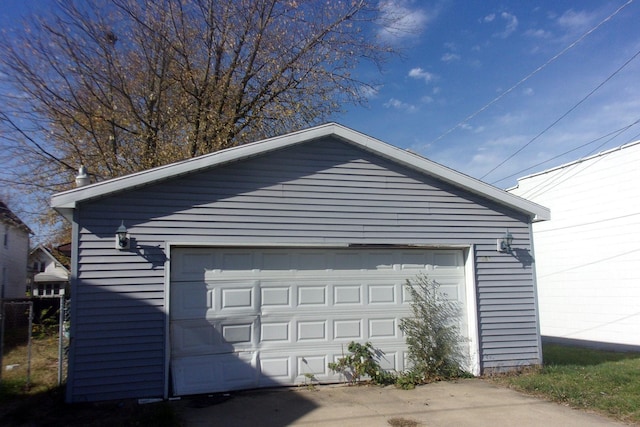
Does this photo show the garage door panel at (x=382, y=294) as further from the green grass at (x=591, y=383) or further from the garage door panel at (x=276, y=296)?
the green grass at (x=591, y=383)

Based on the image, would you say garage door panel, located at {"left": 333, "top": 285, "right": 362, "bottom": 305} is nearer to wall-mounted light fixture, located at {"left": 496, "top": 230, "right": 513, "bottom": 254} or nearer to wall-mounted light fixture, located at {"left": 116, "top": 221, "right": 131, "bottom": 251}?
wall-mounted light fixture, located at {"left": 496, "top": 230, "right": 513, "bottom": 254}

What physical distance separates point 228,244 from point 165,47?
9.03 metres

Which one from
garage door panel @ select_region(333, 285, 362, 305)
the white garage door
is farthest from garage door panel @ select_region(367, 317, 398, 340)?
garage door panel @ select_region(333, 285, 362, 305)

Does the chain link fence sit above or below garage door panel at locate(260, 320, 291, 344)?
below

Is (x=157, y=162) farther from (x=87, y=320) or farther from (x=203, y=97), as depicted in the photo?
(x=87, y=320)

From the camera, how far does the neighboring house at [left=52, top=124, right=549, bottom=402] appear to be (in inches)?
274

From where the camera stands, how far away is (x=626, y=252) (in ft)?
41.4

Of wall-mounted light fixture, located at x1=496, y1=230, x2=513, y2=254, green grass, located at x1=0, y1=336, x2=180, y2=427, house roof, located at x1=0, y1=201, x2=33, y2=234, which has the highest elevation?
house roof, located at x1=0, y1=201, x2=33, y2=234

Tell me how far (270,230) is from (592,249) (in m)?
10.0

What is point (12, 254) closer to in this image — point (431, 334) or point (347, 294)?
point (347, 294)

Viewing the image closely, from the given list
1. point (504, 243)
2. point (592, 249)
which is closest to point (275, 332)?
point (504, 243)

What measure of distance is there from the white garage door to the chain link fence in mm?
1944

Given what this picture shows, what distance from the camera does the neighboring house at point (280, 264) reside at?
6.96 meters

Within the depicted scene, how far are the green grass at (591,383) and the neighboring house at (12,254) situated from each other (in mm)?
18557
